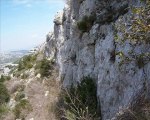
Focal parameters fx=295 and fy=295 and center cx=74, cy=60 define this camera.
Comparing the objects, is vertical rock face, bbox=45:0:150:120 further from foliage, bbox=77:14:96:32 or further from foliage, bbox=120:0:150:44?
foliage, bbox=120:0:150:44

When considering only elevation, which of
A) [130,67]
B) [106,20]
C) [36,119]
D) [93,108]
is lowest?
[36,119]

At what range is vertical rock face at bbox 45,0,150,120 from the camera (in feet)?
30.7

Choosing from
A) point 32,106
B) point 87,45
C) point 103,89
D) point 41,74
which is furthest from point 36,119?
point 41,74

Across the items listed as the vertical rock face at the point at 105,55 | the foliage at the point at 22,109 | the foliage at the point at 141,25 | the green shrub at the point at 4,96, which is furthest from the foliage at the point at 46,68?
the foliage at the point at 141,25

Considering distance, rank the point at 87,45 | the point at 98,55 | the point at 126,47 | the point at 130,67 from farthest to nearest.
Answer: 1. the point at 87,45
2. the point at 98,55
3. the point at 126,47
4. the point at 130,67

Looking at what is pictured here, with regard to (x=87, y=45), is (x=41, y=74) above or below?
below

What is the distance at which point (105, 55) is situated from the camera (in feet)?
39.4

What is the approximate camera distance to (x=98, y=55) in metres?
12.9

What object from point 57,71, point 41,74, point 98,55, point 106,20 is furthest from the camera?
point 41,74

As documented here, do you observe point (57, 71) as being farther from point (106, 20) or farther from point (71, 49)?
point (106, 20)

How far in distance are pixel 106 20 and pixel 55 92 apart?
7516 millimetres

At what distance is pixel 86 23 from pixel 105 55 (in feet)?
14.9

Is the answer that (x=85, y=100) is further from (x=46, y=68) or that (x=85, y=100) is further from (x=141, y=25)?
(x=46, y=68)

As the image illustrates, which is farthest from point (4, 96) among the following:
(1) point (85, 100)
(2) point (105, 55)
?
(2) point (105, 55)
